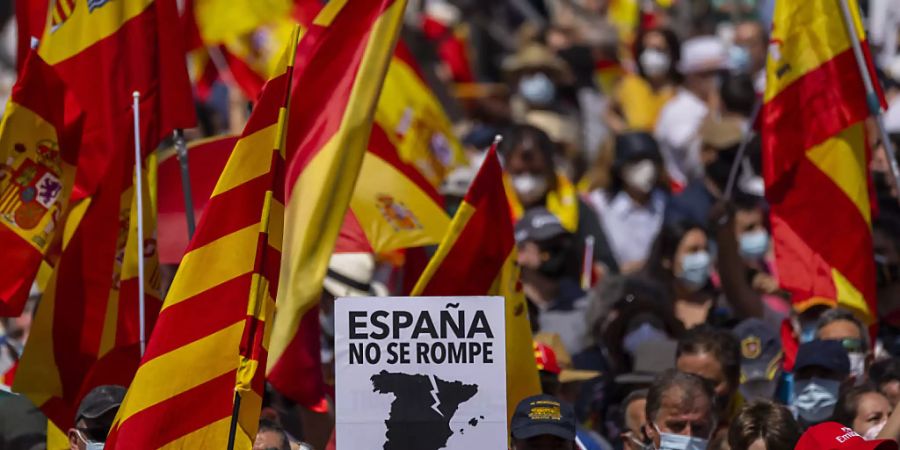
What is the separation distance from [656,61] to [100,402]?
325 inches

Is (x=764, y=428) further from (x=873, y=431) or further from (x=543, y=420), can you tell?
(x=543, y=420)

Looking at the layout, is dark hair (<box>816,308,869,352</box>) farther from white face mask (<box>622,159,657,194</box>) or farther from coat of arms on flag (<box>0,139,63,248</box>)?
white face mask (<box>622,159,657,194</box>)

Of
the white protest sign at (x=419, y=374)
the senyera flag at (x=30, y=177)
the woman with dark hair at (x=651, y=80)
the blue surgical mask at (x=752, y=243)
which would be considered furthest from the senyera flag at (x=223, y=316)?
the woman with dark hair at (x=651, y=80)

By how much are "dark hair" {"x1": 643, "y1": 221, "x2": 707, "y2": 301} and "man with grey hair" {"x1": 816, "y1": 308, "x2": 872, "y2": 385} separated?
1594mm

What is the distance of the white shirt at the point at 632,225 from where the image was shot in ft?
43.0

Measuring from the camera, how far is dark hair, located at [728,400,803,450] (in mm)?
8080

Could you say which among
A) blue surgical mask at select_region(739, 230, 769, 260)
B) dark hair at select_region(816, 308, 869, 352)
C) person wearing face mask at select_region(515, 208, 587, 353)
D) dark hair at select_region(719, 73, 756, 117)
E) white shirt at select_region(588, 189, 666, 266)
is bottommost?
dark hair at select_region(816, 308, 869, 352)

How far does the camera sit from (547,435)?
774 centimetres

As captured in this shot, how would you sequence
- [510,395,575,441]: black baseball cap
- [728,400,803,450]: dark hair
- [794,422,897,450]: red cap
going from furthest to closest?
1. [728,400,803,450]: dark hair
2. [510,395,575,441]: black baseball cap
3. [794,422,897,450]: red cap

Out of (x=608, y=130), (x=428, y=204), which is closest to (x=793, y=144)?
(x=428, y=204)

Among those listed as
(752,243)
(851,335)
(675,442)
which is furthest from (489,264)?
(752,243)

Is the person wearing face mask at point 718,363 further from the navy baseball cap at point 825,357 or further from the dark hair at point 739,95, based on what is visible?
the dark hair at point 739,95

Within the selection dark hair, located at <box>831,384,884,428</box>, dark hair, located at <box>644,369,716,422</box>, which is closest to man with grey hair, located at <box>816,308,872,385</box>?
dark hair, located at <box>831,384,884,428</box>

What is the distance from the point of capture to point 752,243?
1177cm
